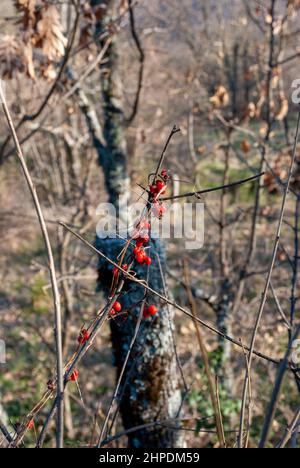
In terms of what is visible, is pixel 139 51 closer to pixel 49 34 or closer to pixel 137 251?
pixel 49 34

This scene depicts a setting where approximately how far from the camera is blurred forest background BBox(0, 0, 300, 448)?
269 cm

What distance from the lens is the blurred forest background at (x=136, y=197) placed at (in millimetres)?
2693

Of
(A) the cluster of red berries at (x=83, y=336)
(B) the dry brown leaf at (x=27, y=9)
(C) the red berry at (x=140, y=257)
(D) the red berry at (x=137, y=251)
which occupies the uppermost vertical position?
(B) the dry brown leaf at (x=27, y=9)

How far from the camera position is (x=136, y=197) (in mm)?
6102

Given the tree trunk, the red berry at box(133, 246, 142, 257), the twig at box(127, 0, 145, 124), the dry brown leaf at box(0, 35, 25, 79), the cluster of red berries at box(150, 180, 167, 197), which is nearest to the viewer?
the cluster of red berries at box(150, 180, 167, 197)

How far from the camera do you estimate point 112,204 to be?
376 cm

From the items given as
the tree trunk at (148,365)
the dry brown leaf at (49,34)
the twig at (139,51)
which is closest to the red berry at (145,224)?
the tree trunk at (148,365)

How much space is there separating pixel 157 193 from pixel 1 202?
1046 cm

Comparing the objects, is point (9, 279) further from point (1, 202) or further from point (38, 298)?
point (1, 202)

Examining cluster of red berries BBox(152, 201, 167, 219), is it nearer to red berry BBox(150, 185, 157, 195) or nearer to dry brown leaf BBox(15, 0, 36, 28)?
red berry BBox(150, 185, 157, 195)

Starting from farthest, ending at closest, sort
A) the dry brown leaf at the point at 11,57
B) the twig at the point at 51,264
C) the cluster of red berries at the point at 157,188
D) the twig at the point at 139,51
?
the twig at the point at 139,51 → the dry brown leaf at the point at 11,57 → the cluster of red berries at the point at 157,188 → the twig at the point at 51,264

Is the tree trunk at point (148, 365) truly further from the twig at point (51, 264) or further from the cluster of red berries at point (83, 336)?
the twig at point (51, 264)

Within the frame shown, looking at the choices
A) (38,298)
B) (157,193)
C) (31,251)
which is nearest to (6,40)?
(157,193)

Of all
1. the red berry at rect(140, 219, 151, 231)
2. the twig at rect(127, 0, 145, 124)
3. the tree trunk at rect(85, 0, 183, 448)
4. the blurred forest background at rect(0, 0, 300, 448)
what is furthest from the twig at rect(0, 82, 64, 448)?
the twig at rect(127, 0, 145, 124)
